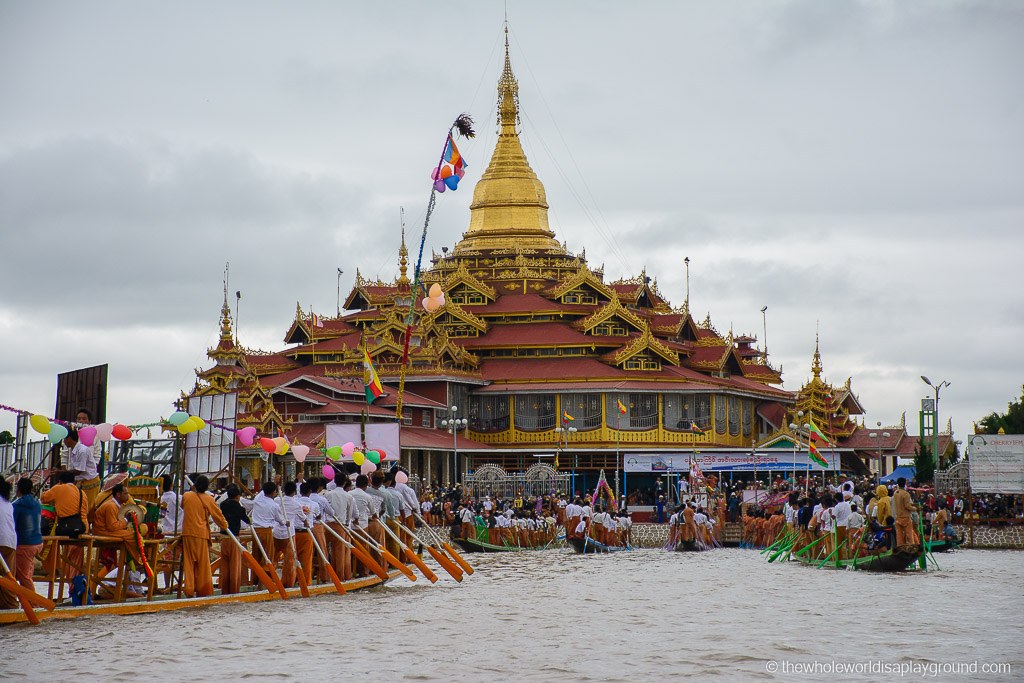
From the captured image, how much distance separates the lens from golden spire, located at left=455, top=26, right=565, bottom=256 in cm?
7725

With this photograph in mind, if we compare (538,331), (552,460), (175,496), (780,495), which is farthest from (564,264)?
(175,496)

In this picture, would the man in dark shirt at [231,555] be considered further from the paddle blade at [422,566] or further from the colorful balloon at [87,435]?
the paddle blade at [422,566]

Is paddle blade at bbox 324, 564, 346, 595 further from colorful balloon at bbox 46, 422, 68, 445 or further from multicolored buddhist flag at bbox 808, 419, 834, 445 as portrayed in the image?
multicolored buddhist flag at bbox 808, 419, 834, 445

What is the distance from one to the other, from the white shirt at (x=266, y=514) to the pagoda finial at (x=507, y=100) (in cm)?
5617

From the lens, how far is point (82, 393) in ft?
110

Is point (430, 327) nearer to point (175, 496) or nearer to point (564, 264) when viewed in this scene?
point (564, 264)

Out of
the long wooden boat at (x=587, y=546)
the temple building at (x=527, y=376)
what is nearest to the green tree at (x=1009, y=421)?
the temple building at (x=527, y=376)

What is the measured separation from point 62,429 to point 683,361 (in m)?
52.0

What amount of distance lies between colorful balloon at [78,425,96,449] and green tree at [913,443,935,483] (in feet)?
152

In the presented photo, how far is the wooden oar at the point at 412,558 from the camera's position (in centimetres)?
2872

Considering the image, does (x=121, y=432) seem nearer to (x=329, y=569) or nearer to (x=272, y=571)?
(x=272, y=571)

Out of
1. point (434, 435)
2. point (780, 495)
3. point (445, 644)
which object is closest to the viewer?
point (445, 644)

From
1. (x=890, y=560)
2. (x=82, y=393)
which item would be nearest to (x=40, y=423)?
(x=82, y=393)

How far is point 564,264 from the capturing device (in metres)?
75.7
